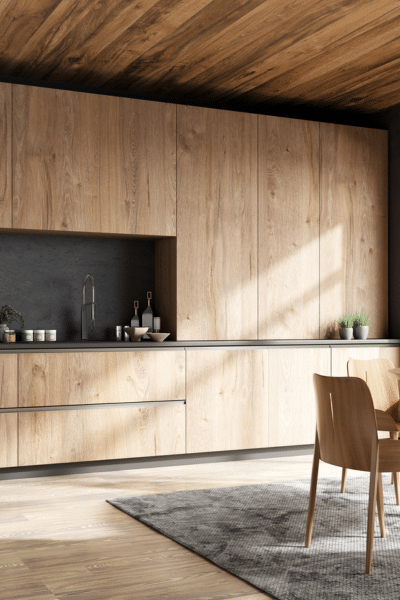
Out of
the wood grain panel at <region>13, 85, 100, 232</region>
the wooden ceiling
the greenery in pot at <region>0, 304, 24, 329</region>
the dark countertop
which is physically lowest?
the dark countertop

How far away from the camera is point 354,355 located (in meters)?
5.42

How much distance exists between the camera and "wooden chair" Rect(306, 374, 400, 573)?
272 cm

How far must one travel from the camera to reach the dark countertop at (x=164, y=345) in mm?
4383

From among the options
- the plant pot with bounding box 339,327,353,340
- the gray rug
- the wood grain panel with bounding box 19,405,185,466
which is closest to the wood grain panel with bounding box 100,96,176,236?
the wood grain panel with bounding box 19,405,185,466

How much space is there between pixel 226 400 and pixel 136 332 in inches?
31.8

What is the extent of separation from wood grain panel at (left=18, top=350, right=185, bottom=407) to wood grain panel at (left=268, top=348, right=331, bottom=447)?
740mm

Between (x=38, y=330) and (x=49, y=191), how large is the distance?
0.98 meters

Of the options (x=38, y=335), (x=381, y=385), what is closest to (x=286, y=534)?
(x=381, y=385)

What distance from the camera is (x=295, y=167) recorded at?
17.7 ft

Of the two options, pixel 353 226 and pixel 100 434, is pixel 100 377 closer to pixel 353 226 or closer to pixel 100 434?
pixel 100 434

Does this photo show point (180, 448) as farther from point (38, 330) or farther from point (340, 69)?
point (340, 69)

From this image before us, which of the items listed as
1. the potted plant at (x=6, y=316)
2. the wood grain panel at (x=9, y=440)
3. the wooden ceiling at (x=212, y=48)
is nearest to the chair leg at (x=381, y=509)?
the wood grain panel at (x=9, y=440)

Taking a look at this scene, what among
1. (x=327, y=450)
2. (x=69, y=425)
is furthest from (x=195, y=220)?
(x=327, y=450)

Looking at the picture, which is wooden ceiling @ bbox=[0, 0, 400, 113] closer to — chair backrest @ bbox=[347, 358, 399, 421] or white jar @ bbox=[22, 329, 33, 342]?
white jar @ bbox=[22, 329, 33, 342]
